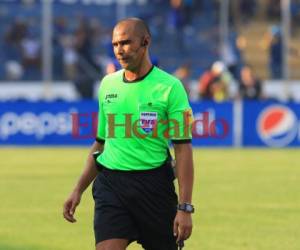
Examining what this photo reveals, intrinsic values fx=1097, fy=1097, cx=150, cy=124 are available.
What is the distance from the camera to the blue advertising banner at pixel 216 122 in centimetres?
2795

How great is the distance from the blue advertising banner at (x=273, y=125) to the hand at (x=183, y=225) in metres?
20.9

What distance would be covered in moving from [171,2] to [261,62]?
12.0 feet

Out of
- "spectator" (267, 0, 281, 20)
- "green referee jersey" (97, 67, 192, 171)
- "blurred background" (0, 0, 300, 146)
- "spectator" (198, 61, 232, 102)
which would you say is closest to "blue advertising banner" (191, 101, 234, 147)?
"spectator" (198, 61, 232, 102)

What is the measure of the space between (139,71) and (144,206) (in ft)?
2.89

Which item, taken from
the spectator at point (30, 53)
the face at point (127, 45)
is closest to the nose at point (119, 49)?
the face at point (127, 45)

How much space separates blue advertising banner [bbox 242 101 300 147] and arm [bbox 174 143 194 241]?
20726 mm

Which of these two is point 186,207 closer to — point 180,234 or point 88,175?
point 180,234

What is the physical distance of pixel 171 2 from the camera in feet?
121

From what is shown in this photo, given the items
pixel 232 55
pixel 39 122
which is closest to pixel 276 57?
pixel 232 55

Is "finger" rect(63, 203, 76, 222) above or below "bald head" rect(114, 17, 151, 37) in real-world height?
below

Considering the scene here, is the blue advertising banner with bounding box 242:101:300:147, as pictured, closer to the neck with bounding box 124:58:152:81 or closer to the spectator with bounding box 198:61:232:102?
the spectator with bounding box 198:61:232:102

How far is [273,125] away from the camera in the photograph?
2764cm

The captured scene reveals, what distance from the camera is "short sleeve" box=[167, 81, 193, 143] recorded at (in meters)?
7.01

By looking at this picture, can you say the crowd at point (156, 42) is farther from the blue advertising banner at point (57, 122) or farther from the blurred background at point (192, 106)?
the blue advertising banner at point (57, 122)
